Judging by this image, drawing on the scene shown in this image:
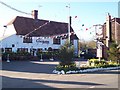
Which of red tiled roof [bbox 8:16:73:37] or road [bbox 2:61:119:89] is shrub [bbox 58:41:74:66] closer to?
road [bbox 2:61:119:89]

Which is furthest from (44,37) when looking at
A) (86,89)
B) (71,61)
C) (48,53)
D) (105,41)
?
(86,89)

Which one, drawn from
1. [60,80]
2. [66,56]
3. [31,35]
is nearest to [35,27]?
[31,35]

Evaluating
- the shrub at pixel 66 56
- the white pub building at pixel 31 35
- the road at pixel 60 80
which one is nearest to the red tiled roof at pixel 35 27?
the white pub building at pixel 31 35

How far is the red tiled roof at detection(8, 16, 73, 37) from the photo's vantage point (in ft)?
169

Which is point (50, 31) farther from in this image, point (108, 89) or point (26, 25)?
point (108, 89)

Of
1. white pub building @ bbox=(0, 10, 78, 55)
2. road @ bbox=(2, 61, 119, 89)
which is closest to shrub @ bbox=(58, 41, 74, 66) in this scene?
road @ bbox=(2, 61, 119, 89)

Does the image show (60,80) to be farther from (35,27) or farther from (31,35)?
(35,27)

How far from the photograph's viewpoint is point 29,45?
51062mm

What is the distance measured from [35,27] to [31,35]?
3480 mm

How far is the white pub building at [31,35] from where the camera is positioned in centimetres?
4894

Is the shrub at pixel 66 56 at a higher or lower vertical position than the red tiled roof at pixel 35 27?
lower

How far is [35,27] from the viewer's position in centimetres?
5419

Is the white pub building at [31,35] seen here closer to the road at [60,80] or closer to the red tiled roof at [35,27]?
the red tiled roof at [35,27]

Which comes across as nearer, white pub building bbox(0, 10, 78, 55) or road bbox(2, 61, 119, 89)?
road bbox(2, 61, 119, 89)
